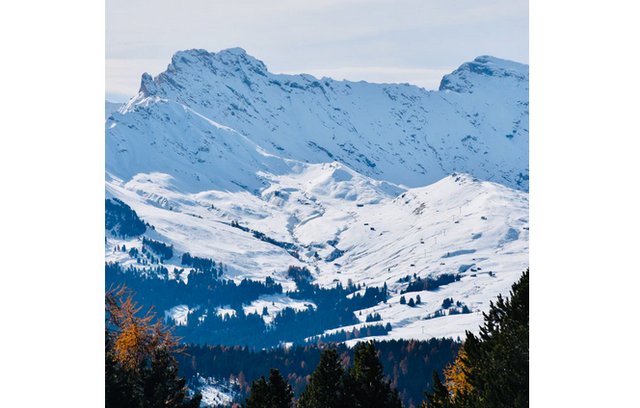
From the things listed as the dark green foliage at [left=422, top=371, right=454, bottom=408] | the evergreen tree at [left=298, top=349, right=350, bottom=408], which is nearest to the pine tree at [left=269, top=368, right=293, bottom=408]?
the evergreen tree at [left=298, top=349, right=350, bottom=408]

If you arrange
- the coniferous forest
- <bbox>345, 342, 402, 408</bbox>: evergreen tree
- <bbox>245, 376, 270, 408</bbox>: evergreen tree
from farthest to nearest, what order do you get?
<bbox>345, 342, 402, 408</bbox>: evergreen tree
<bbox>245, 376, 270, 408</bbox>: evergreen tree
the coniferous forest

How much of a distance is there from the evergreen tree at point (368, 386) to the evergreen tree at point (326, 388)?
443mm

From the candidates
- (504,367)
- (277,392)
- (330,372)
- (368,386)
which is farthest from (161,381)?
(368,386)

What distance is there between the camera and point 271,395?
37875 mm

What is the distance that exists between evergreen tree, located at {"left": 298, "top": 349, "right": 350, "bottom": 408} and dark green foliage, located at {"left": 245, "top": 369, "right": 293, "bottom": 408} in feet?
3.40

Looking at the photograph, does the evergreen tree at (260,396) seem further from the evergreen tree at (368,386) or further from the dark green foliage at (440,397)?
the dark green foliage at (440,397)

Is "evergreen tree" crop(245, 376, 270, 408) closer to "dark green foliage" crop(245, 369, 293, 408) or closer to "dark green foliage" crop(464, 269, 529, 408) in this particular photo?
"dark green foliage" crop(245, 369, 293, 408)

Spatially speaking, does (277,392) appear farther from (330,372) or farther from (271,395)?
(330,372)

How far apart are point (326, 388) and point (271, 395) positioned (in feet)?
7.95

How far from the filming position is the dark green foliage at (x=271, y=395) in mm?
37719

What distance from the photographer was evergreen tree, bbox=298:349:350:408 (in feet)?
127

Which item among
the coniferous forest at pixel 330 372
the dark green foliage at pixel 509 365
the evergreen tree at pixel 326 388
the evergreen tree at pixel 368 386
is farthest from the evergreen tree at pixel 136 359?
the evergreen tree at pixel 368 386
